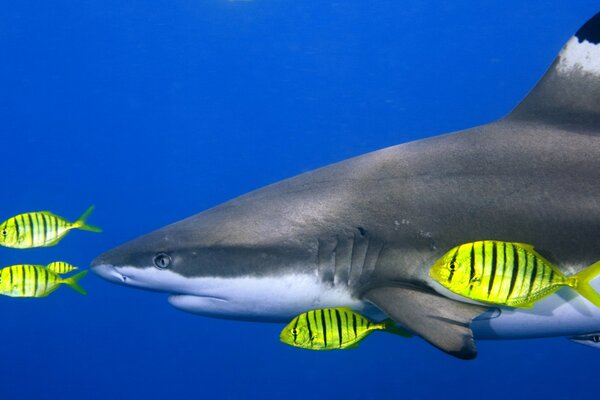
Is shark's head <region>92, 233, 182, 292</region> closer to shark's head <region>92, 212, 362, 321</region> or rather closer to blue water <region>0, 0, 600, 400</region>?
shark's head <region>92, 212, 362, 321</region>

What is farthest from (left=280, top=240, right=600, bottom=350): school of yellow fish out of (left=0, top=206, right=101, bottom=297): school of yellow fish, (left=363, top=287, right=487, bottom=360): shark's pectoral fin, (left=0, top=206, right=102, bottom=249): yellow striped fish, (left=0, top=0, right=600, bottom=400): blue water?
(left=0, top=0, right=600, bottom=400): blue water

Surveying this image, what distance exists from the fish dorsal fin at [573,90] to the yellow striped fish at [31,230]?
3.15 meters

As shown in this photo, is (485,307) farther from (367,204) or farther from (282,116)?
(282,116)

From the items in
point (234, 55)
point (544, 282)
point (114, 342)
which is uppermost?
point (234, 55)

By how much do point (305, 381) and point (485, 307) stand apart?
42486 mm

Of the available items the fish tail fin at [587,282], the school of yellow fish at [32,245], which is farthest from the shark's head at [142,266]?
the fish tail fin at [587,282]

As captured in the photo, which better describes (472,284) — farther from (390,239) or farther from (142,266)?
(142,266)

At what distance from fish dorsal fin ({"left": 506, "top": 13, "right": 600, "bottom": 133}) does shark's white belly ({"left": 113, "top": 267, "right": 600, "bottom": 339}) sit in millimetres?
1000

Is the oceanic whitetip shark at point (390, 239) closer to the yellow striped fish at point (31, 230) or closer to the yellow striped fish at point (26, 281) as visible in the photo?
the yellow striped fish at point (26, 281)

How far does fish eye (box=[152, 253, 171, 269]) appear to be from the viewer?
275cm

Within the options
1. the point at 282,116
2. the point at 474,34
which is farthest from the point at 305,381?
the point at 474,34

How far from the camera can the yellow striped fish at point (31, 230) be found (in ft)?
12.8

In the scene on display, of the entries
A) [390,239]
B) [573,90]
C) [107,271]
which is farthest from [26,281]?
[573,90]

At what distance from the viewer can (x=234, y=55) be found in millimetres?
38656
